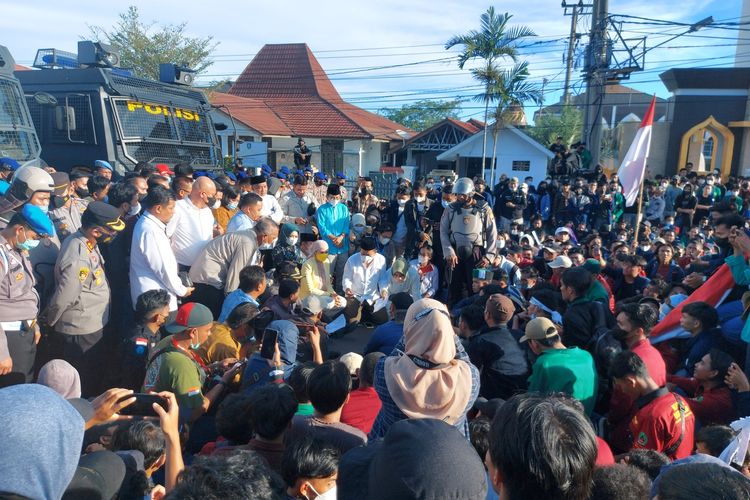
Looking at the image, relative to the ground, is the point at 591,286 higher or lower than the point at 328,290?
higher

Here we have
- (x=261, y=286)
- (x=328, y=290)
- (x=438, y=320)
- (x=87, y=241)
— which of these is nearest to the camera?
(x=438, y=320)

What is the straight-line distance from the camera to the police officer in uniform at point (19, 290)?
3.57 meters

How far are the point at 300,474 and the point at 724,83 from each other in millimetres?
24439

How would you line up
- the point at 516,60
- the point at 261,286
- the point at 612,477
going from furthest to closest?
1. the point at 516,60
2. the point at 261,286
3. the point at 612,477

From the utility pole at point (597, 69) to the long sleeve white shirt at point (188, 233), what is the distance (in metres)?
14.1

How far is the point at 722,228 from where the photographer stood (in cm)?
473

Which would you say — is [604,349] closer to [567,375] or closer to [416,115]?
[567,375]

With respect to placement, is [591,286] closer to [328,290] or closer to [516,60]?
[328,290]

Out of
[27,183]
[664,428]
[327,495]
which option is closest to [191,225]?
[27,183]

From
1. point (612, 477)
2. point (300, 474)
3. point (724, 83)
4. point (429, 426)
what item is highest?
point (724, 83)

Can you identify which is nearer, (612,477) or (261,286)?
(612,477)

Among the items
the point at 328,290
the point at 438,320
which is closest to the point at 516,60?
the point at 328,290

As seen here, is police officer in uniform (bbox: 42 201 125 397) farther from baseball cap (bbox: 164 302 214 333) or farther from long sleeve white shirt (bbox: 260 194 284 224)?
long sleeve white shirt (bbox: 260 194 284 224)

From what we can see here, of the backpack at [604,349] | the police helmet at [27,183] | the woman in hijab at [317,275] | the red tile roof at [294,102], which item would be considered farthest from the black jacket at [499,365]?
the red tile roof at [294,102]
